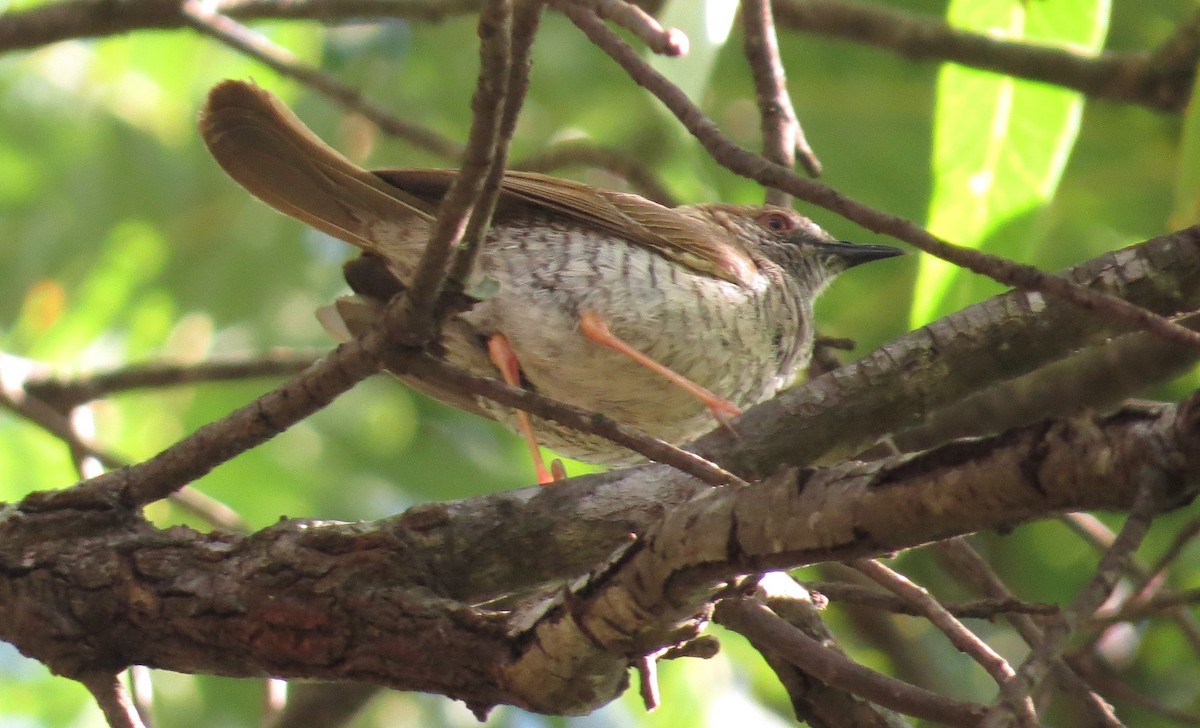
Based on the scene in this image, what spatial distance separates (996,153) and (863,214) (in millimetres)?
2125

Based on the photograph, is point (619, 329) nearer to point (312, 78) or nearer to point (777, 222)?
point (777, 222)

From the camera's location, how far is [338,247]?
634 centimetres

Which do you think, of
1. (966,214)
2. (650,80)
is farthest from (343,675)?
(966,214)

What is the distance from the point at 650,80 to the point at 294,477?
329 centimetres

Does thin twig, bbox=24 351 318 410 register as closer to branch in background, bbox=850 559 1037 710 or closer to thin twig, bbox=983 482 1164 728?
branch in background, bbox=850 559 1037 710

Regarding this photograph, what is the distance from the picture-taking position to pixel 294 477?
5.11 m

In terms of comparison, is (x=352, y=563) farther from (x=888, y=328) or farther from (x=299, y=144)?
(x=888, y=328)

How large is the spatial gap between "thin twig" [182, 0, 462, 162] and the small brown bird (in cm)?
77

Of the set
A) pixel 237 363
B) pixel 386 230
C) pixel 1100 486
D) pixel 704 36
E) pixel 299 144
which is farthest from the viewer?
pixel 237 363

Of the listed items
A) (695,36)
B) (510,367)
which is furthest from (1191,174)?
(510,367)

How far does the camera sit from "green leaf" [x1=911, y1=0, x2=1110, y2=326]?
373 cm

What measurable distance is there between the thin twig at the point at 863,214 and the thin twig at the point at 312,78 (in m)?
2.46

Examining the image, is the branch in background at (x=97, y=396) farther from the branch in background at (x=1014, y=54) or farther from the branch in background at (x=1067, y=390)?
the branch in background at (x=1014, y=54)

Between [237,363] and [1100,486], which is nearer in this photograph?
[1100,486]
